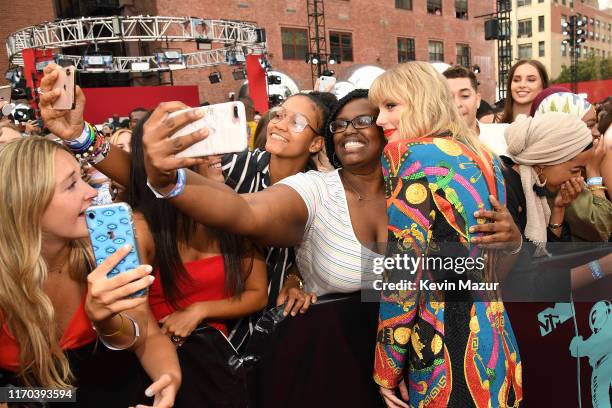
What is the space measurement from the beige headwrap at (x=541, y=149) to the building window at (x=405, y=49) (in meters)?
26.5

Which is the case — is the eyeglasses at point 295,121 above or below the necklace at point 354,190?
above

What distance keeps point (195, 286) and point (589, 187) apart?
6.42 ft

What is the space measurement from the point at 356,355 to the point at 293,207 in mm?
653

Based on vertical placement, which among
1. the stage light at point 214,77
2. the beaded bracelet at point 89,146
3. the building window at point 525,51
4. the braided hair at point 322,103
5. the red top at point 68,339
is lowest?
the red top at point 68,339

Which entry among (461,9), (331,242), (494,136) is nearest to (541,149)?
(331,242)

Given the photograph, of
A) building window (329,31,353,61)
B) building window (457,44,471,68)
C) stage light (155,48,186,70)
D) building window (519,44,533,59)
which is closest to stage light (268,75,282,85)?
stage light (155,48,186,70)

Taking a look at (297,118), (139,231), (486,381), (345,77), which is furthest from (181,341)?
(345,77)

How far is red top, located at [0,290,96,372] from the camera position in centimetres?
149

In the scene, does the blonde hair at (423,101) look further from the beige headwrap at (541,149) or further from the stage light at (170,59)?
the stage light at (170,59)

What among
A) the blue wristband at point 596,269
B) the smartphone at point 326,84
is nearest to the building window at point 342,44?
the smartphone at point 326,84

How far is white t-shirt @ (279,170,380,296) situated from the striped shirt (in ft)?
1.22

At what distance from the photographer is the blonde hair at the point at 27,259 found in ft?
4.74

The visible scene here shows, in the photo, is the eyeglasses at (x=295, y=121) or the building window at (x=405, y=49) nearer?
the eyeglasses at (x=295, y=121)

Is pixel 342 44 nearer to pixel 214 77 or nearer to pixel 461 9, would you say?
pixel 214 77
